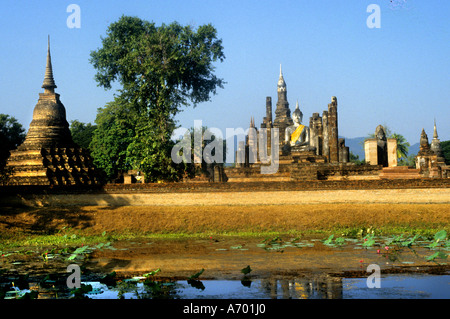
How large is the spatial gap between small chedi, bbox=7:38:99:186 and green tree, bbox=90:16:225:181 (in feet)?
9.96

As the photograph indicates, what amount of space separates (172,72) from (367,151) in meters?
11.7

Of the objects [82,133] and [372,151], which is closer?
[372,151]

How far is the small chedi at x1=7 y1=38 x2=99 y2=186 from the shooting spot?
28141 mm

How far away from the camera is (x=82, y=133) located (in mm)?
59156

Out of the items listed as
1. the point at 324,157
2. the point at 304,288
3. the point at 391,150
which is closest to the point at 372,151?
the point at 391,150

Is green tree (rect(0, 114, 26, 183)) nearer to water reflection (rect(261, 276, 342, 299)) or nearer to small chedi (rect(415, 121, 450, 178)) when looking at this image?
small chedi (rect(415, 121, 450, 178))

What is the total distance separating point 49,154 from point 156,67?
787 cm

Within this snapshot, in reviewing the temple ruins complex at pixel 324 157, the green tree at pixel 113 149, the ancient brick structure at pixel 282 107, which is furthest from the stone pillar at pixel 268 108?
the ancient brick structure at pixel 282 107

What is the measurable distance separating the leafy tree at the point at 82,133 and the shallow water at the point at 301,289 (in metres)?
44.8

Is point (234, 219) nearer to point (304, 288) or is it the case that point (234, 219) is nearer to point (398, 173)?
point (398, 173)

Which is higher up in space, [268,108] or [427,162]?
[268,108]
